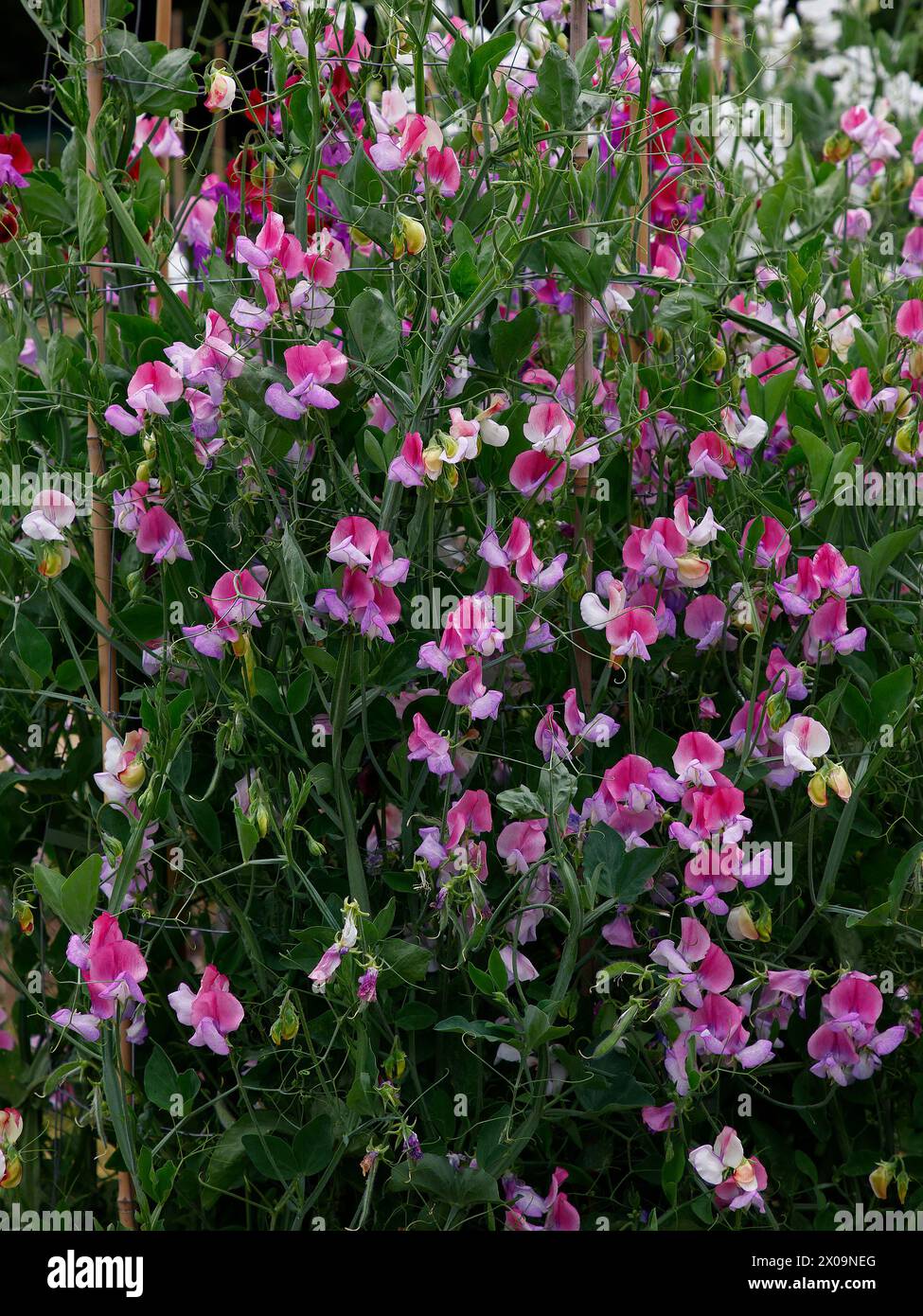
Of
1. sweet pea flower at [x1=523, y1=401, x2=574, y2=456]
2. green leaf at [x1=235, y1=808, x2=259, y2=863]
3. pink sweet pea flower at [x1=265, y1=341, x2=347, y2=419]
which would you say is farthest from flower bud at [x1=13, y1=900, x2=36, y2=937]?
sweet pea flower at [x1=523, y1=401, x2=574, y2=456]

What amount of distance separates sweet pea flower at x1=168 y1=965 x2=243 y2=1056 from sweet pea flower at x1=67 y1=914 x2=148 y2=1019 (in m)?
0.05

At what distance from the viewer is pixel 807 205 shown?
5.54 feet

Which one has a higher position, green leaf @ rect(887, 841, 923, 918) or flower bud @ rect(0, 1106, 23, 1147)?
green leaf @ rect(887, 841, 923, 918)

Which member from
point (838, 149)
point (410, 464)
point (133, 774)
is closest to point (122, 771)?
point (133, 774)

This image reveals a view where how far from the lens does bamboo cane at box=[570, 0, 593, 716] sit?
125cm

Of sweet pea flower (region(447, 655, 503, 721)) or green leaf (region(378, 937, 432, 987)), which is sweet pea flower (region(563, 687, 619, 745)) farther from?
green leaf (region(378, 937, 432, 987))

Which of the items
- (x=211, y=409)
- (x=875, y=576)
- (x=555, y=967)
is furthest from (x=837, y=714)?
(x=211, y=409)

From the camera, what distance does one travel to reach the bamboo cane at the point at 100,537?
1.28 metres

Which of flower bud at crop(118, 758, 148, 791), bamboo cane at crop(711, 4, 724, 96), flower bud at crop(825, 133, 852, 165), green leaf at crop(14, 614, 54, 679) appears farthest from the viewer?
bamboo cane at crop(711, 4, 724, 96)

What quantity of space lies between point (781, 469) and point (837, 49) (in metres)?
1.81

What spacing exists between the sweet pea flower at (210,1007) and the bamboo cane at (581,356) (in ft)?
1.41

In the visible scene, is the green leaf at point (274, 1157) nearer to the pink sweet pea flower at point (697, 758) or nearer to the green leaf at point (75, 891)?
the green leaf at point (75, 891)

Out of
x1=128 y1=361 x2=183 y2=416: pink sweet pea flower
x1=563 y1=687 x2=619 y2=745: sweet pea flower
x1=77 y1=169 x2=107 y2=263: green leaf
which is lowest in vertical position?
x1=563 y1=687 x2=619 y2=745: sweet pea flower

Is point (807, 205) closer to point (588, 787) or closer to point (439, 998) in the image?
point (588, 787)
